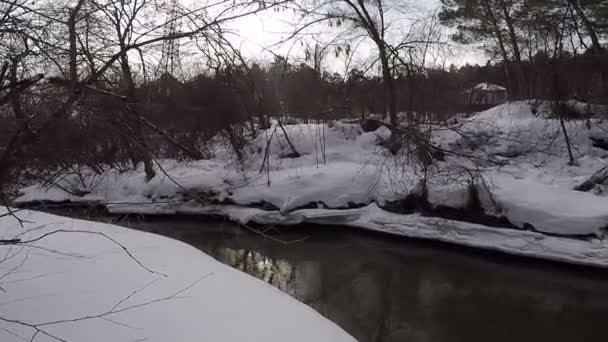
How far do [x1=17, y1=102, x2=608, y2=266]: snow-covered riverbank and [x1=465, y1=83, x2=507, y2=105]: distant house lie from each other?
10011mm

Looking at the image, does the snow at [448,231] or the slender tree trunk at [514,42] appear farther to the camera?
the slender tree trunk at [514,42]

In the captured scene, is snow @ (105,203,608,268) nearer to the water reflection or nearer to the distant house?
the water reflection

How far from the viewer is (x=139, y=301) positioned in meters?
3.67

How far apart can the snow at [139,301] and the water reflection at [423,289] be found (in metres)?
1.70

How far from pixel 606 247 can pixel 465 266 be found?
2302 millimetres

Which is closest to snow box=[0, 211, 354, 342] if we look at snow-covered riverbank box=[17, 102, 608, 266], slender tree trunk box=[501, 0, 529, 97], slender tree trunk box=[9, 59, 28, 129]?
slender tree trunk box=[9, 59, 28, 129]

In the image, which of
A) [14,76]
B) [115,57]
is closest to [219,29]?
[115,57]

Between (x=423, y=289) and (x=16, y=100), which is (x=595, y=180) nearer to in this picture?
(x=423, y=289)

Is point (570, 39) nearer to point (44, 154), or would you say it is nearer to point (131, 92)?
point (131, 92)

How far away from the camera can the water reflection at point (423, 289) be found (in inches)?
216

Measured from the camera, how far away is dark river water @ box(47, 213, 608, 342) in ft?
18.0

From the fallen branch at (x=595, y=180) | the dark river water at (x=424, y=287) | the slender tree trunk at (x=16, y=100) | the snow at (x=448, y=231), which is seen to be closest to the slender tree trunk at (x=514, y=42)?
the fallen branch at (x=595, y=180)

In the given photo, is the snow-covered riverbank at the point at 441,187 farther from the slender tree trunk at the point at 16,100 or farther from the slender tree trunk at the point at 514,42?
the slender tree trunk at the point at 16,100

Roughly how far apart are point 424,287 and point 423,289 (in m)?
0.09
